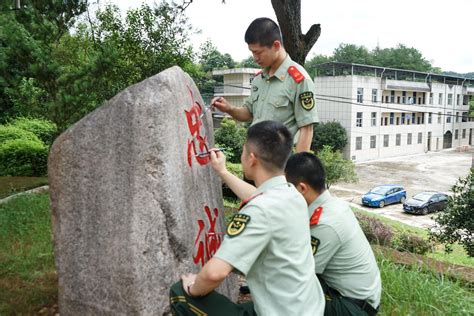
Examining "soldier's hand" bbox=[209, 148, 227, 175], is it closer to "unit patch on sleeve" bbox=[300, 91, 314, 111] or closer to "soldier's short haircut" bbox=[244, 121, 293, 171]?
"soldier's short haircut" bbox=[244, 121, 293, 171]

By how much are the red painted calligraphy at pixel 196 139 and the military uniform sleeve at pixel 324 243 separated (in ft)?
2.97

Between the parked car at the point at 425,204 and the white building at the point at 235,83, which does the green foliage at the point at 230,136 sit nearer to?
the parked car at the point at 425,204

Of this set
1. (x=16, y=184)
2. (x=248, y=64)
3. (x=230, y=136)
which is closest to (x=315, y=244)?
(x=16, y=184)

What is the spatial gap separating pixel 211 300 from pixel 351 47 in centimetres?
5083

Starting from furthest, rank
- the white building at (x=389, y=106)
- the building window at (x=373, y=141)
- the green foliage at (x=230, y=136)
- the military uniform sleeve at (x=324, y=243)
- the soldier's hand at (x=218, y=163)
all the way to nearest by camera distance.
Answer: the building window at (x=373, y=141), the white building at (x=389, y=106), the green foliage at (x=230, y=136), the soldier's hand at (x=218, y=163), the military uniform sleeve at (x=324, y=243)

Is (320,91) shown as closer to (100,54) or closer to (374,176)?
(374,176)

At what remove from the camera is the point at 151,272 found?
8.65 feet

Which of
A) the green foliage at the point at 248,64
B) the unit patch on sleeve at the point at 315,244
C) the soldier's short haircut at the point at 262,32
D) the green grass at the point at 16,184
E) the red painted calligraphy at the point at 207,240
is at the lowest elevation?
the green grass at the point at 16,184

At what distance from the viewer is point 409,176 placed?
92.7 ft

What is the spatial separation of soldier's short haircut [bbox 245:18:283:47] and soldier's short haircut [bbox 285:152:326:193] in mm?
925

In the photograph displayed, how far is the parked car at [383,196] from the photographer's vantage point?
70.5 ft

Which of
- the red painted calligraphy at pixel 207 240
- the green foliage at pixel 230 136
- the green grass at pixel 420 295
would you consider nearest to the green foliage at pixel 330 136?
the green foliage at pixel 230 136

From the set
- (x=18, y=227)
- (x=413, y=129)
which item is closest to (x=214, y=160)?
(x=18, y=227)

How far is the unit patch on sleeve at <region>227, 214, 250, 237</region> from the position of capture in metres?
1.96
